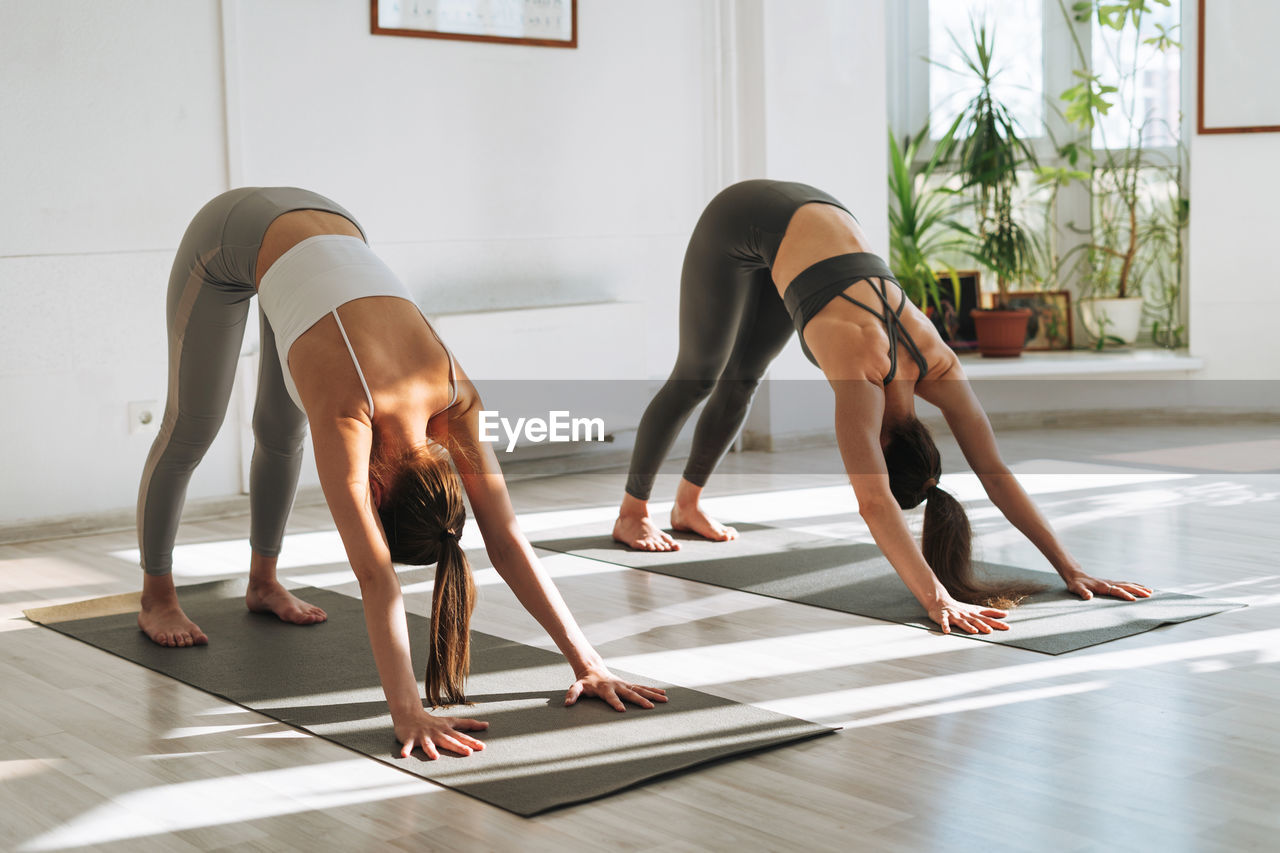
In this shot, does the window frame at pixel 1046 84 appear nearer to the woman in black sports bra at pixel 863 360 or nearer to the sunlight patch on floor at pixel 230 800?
the woman in black sports bra at pixel 863 360

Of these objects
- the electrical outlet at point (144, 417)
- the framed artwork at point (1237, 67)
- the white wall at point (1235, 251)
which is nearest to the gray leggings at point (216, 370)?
the electrical outlet at point (144, 417)

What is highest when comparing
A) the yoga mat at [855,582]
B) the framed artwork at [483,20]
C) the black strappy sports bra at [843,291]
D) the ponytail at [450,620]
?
the framed artwork at [483,20]

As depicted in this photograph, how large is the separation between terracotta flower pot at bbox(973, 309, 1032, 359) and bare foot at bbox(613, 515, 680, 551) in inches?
111

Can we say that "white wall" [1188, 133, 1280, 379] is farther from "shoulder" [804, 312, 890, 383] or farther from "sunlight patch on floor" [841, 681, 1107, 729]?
"sunlight patch on floor" [841, 681, 1107, 729]

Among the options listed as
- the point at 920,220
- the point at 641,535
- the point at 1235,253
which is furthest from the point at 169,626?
the point at 1235,253

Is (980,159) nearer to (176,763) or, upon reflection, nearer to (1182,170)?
(1182,170)

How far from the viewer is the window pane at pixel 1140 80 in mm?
6293

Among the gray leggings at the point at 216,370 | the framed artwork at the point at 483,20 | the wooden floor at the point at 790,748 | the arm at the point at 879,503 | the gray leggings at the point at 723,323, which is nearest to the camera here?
the wooden floor at the point at 790,748

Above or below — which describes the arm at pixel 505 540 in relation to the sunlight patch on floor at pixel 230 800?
above

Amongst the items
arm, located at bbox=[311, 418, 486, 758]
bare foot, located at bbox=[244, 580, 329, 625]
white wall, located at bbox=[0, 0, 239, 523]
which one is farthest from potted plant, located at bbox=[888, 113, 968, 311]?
arm, located at bbox=[311, 418, 486, 758]

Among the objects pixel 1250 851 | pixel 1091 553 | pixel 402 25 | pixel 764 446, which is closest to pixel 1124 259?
pixel 764 446

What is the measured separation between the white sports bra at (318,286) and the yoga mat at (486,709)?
572 mm

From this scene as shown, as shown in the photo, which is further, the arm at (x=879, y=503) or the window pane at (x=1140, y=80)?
the window pane at (x=1140, y=80)

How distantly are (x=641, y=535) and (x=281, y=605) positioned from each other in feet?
3.52
